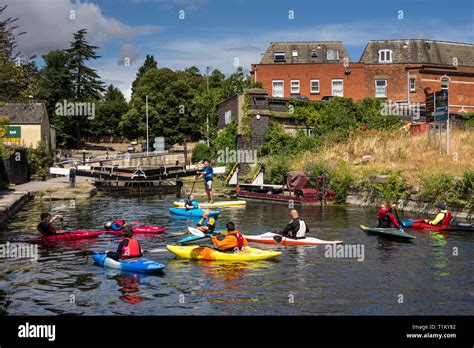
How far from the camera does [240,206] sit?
109 ft

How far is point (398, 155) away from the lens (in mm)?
35219

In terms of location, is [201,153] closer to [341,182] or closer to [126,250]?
[341,182]

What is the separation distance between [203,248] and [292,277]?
3.49m

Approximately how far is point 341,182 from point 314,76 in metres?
30.7

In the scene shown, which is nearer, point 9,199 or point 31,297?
point 31,297

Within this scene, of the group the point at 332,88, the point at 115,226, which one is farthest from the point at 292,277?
the point at 332,88

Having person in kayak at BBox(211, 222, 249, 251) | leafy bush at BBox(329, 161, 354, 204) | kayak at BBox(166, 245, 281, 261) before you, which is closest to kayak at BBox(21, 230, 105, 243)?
kayak at BBox(166, 245, 281, 261)

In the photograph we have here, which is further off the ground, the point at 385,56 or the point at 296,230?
the point at 385,56

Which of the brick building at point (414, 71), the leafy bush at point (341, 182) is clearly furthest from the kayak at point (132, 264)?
the brick building at point (414, 71)

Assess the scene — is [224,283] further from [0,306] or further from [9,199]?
[9,199]

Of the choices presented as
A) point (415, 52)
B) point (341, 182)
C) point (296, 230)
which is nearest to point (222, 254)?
point (296, 230)

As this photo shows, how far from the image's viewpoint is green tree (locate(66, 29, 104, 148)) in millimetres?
83562

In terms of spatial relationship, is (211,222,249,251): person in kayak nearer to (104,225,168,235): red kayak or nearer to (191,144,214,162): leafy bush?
(104,225,168,235): red kayak
